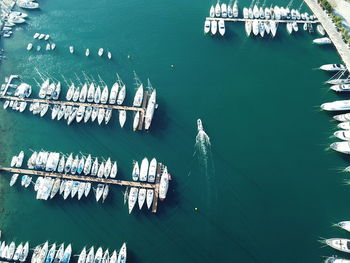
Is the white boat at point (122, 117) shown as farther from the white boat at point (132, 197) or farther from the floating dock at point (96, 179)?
the white boat at point (132, 197)

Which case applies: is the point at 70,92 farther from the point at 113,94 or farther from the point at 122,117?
the point at 122,117

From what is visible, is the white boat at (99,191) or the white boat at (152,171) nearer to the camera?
the white boat at (99,191)

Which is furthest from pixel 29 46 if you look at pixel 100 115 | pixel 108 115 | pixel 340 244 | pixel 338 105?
pixel 340 244

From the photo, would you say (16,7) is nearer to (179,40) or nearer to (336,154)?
(179,40)

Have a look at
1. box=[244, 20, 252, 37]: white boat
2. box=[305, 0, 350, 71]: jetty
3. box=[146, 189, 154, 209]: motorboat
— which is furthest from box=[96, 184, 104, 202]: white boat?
box=[305, 0, 350, 71]: jetty

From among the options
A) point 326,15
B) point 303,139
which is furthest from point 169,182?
point 326,15

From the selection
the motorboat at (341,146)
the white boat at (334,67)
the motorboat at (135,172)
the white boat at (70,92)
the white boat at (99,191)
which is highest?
the white boat at (334,67)

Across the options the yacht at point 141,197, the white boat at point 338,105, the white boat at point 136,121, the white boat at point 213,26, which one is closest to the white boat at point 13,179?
the white boat at point 136,121
